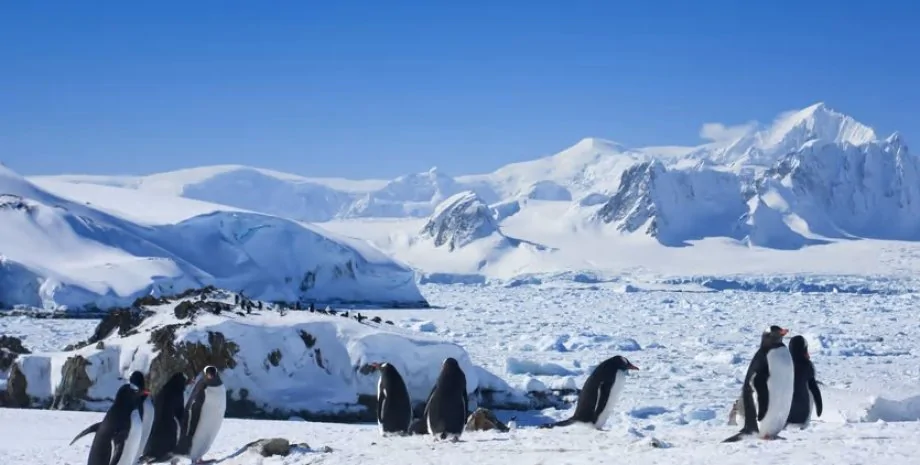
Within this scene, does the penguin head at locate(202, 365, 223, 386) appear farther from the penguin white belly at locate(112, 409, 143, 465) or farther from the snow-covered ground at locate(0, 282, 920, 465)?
the penguin white belly at locate(112, 409, 143, 465)

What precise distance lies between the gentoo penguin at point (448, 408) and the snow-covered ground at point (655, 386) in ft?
0.53

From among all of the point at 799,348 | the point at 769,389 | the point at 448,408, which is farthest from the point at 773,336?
the point at 448,408

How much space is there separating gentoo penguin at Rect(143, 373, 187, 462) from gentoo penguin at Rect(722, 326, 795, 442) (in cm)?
422

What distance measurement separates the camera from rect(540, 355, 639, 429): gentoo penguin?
8055 mm

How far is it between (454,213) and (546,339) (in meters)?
77.7

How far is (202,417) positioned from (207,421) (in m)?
0.05

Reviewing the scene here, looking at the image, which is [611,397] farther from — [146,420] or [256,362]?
[256,362]

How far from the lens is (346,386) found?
1350 centimetres

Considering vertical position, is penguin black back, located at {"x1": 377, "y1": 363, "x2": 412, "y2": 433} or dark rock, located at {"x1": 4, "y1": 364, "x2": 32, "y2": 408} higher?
penguin black back, located at {"x1": 377, "y1": 363, "x2": 412, "y2": 433}

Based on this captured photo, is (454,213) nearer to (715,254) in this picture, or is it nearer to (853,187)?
(715,254)

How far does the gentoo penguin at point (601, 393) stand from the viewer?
8.05 metres

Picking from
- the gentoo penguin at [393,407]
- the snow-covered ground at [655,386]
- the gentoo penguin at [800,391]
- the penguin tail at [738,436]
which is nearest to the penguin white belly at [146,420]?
the snow-covered ground at [655,386]

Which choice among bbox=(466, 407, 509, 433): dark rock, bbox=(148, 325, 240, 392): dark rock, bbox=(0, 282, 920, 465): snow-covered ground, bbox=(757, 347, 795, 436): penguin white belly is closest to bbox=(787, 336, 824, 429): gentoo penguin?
bbox=(0, 282, 920, 465): snow-covered ground

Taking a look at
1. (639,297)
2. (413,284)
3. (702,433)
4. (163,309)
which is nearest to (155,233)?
(413,284)
